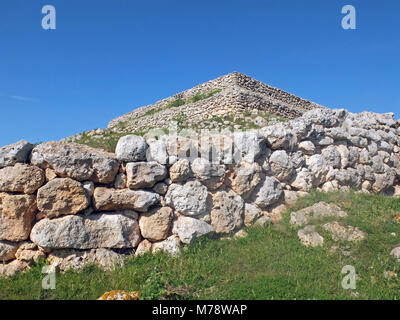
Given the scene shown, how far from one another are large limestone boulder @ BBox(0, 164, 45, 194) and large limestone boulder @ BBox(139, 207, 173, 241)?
6.97 feet

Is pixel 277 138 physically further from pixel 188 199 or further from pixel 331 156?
pixel 188 199

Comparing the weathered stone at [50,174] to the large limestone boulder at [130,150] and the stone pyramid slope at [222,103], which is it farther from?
the stone pyramid slope at [222,103]

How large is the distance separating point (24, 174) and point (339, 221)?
6.51 m

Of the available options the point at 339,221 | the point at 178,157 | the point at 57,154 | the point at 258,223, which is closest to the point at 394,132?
the point at 339,221

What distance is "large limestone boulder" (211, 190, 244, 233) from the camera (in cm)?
661

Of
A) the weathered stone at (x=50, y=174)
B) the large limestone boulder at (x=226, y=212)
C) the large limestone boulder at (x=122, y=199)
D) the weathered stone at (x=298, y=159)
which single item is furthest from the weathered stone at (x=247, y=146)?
the weathered stone at (x=50, y=174)

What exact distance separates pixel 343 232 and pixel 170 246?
11.8 feet

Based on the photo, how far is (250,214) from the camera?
275 inches

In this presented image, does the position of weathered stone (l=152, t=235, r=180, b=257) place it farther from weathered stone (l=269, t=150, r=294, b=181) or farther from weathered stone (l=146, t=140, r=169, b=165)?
weathered stone (l=269, t=150, r=294, b=181)

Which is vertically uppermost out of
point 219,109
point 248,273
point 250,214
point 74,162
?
point 219,109

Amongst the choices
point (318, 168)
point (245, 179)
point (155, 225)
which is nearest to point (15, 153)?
point (155, 225)

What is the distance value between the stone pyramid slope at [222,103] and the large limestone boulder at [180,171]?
5550mm

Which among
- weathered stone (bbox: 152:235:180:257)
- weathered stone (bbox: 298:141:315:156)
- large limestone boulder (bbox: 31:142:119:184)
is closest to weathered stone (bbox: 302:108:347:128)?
weathered stone (bbox: 298:141:315:156)
